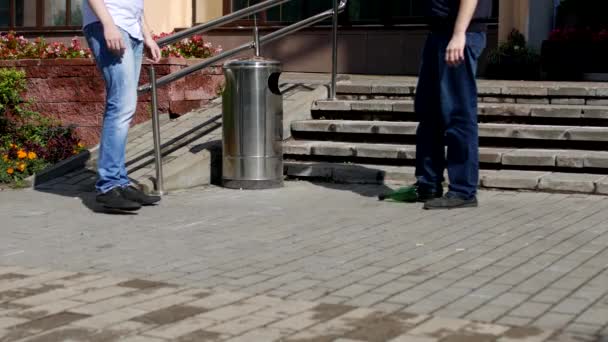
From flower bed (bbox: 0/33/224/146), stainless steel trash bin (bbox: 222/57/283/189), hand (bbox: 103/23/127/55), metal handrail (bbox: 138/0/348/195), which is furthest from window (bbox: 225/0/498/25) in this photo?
hand (bbox: 103/23/127/55)

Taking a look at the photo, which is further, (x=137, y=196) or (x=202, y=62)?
(x=202, y=62)

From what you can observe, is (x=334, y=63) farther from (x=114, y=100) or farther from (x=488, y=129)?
(x=114, y=100)

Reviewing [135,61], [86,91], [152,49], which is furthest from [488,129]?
[86,91]

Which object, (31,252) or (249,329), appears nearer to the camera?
(249,329)

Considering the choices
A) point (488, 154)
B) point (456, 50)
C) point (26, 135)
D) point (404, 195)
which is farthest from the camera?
point (26, 135)

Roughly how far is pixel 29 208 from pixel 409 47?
7.25 metres

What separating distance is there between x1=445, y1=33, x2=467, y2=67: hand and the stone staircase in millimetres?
1491

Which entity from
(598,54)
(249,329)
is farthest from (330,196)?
(598,54)

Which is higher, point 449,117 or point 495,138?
point 449,117

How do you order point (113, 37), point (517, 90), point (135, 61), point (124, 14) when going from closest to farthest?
point (113, 37), point (124, 14), point (135, 61), point (517, 90)

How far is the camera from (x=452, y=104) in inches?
305

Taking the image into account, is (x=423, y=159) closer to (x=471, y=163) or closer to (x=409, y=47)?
(x=471, y=163)

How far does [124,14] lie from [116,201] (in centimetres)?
125

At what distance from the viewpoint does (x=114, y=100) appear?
7910 mm
